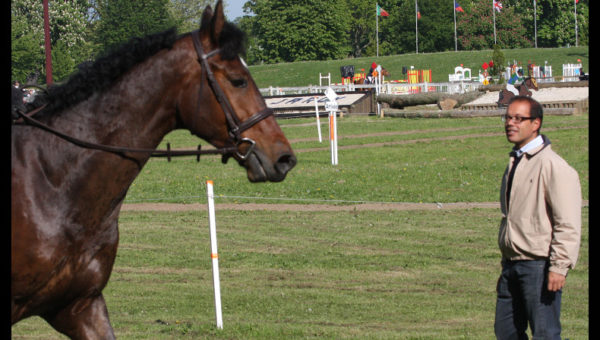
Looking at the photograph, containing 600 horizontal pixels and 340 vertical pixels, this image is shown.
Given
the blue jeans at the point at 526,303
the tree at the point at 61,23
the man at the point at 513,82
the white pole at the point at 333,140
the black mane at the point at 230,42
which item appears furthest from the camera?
the tree at the point at 61,23

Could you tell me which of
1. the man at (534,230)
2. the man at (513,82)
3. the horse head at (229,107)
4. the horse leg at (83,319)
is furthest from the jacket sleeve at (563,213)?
the man at (513,82)

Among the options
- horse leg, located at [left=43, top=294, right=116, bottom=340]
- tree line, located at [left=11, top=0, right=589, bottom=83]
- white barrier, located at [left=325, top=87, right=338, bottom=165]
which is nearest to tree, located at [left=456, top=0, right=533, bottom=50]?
tree line, located at [left=11, top=0, right=589, bottom=83]

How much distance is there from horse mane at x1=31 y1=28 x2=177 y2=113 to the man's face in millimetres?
2485

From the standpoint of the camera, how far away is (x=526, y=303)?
5.31 m

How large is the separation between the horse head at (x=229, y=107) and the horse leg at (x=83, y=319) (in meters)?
1.27

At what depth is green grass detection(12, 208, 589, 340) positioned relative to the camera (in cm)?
787

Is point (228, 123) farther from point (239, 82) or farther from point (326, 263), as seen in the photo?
point (326, 263)

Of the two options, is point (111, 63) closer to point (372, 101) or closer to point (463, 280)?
point (463, 280)

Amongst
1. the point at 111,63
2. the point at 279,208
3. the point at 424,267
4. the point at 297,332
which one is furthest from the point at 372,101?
the point at 111,63

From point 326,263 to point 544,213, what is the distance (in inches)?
236

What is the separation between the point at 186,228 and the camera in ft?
46.6

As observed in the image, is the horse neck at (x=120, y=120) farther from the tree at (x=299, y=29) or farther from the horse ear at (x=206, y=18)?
the tree at (x=299, y=29)

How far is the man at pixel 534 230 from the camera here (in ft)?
16.9

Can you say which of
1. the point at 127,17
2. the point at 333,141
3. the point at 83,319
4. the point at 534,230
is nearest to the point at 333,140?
the point at 333,141
